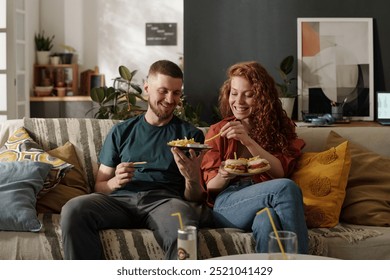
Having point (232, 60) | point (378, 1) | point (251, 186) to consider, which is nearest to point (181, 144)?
point (251, 186)

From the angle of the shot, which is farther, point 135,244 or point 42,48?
point 42,48

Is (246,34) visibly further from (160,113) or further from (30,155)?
(30,155)

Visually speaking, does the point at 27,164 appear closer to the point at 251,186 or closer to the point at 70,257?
the point at 70,257

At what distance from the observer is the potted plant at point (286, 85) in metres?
4.81

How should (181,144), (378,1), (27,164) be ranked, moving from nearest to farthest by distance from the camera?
(181,144) → (27,164) → (378,1)

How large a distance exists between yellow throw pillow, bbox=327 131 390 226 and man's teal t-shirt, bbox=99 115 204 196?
702 millimetres

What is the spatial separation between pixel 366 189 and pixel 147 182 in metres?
0.96

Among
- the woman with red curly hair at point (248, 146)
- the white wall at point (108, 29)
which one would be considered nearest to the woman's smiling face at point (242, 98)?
the woman with red curly hair at point (248, 146)

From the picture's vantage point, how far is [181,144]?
263 centimetres

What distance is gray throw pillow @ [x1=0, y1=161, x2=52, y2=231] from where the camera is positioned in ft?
8.74

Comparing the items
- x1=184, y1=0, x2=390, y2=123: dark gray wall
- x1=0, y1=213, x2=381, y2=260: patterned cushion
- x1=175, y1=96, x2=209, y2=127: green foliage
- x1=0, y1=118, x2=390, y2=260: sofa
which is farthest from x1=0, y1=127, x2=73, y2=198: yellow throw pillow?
x1=184, y1=0, x2=390, y2=123: dark gray wall

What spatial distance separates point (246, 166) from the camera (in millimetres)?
2619

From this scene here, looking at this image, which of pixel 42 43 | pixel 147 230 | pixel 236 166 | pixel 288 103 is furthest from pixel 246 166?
pixel 42 43

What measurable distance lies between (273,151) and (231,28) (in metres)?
2.24
